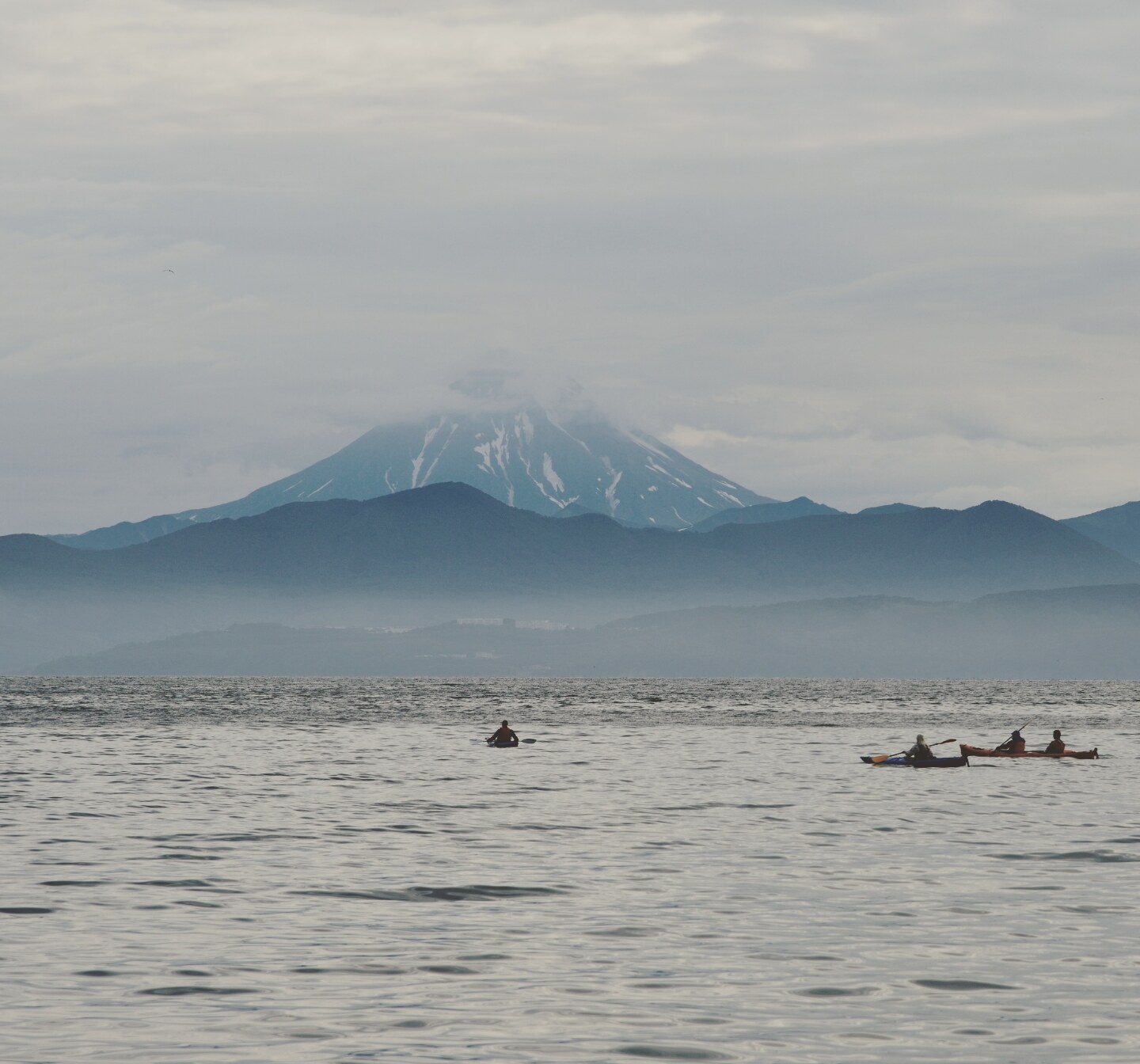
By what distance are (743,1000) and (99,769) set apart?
56.7 metres

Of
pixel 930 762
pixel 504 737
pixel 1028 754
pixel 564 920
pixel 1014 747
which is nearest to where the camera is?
pixel 564 920

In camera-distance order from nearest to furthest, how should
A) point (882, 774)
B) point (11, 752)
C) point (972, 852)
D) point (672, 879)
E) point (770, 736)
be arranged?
1. point (672, 879)
2. point (972, 852)
3. point (882, 774)
4. point (11, 752)
5. point (770, 736)

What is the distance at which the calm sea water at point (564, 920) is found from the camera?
21.8 meters

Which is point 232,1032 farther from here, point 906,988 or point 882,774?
point 882,774

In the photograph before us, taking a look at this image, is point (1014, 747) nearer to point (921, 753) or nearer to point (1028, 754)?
point (1028, 754)

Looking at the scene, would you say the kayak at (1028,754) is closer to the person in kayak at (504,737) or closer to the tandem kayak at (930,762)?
the tandem kayak at (930,762)

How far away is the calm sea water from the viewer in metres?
21.8

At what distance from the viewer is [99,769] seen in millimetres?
75000

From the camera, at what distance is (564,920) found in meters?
31.2

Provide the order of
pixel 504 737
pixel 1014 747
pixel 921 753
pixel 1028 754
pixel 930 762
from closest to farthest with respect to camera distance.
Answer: pixel 930 762 < pixel 921 753 < pixel 1028 754 < pixel 1014 747 < pixel 504 737

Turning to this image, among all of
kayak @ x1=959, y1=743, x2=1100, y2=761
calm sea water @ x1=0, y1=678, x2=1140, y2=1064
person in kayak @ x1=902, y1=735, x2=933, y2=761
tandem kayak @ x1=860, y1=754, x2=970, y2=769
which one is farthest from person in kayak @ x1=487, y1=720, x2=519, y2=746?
kayak @ x1=959, y1=743, x2=1100, y2=761

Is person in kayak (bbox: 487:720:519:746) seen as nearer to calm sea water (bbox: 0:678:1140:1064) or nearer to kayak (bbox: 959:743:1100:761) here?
calm sea water (bbox: 0:678:1140:1064)

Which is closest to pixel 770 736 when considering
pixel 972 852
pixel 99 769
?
pixel 99 769

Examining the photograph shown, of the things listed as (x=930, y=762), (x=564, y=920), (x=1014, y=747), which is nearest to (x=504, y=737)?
(x=930, y=762)
